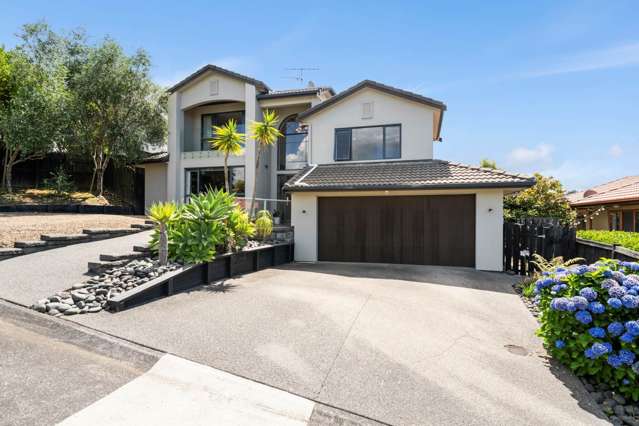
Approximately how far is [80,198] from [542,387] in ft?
65.2

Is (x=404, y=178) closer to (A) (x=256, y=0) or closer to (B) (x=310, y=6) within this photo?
(B) (x=310, y=6)

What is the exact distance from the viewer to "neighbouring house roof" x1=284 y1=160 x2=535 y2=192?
372 inches

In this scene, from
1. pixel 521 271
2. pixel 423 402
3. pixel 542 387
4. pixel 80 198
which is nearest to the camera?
pixel 423 402

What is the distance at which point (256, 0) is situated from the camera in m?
9.86

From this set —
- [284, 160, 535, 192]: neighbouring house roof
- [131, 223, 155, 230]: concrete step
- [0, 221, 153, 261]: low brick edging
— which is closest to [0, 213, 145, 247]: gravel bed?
[131, 223, 155, 230]: concrete step

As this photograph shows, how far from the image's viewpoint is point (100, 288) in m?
5.80

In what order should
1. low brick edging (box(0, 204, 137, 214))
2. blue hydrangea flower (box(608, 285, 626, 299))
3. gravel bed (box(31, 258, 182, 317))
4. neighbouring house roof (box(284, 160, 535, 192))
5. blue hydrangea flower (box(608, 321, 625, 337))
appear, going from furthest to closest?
low brick edging (box(0, 204, 137, 214))
neighbouring house roof (box(284, 160, 535, 192))
gravel bed (box(31, 258, 182, 317))
blue hydrangea flower (box(608, 285, 626, 299))
blue hydrangea flower (box(608, 321, 625, 337))

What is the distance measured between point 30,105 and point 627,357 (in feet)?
70.5

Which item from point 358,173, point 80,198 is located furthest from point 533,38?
point 80,198

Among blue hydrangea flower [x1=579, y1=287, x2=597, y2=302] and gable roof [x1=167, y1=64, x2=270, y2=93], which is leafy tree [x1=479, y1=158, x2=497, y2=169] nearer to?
gable roof [x1=167, y1=64, x2=270, y2=93]

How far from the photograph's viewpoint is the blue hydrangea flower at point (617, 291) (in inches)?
138

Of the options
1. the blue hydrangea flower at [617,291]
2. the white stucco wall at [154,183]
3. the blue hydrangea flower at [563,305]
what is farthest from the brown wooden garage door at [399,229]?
the white stucco wall at [154,183]

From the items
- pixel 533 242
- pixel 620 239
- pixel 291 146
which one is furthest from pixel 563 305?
pixel 291 146

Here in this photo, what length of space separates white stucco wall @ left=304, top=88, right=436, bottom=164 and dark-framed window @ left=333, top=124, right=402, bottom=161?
0.17 meters
